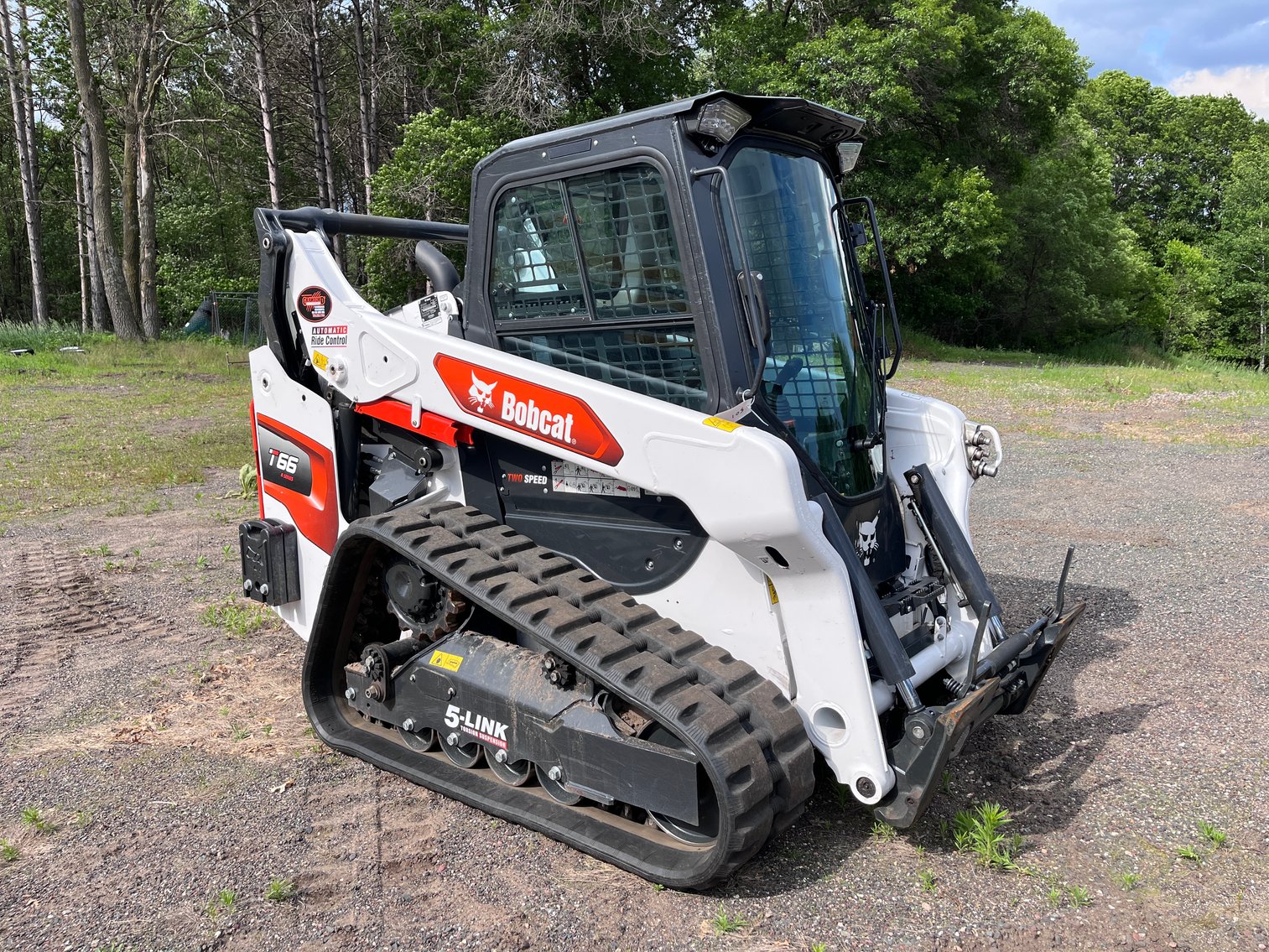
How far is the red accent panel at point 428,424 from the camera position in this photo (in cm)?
413

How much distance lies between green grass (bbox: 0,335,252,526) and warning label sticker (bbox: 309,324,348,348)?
18.6 ft

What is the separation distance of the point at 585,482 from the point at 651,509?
0.33 meters

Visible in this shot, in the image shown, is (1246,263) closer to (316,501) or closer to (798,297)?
(798,297)

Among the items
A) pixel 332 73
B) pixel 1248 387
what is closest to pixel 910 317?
pixel 1248 387

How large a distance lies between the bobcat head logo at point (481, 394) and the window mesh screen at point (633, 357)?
10.3 inches

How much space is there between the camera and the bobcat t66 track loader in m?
3.21

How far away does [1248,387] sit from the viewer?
19453 mm

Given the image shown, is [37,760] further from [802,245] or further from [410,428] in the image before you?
[802,245]

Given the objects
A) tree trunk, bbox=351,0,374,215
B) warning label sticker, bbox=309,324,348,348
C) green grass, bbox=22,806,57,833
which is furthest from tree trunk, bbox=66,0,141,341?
green grass, bbox=22,806,57,833

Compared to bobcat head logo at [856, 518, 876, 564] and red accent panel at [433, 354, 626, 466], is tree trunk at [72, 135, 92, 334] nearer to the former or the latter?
red accent panel at [433, 354, 626, 466]

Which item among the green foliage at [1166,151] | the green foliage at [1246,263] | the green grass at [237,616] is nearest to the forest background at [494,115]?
the green foliage at [1246,263]

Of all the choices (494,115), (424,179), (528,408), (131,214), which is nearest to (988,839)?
(528,408)

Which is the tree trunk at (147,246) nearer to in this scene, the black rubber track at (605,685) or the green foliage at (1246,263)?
the black rubber track at (605,685)

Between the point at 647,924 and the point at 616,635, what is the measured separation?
929 mm
